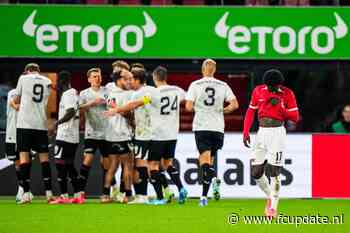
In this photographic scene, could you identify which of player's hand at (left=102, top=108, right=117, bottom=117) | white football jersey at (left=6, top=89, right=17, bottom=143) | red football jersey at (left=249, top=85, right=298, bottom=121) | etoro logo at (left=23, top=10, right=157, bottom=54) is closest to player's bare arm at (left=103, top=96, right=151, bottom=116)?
player's hand at (left=102, top=108, right=117, bottom=117)

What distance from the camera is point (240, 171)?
75.2 feet

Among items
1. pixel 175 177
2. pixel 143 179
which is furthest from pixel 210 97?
pixel 143 179

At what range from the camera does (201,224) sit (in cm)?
1556

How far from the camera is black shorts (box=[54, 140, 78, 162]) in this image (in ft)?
66.2

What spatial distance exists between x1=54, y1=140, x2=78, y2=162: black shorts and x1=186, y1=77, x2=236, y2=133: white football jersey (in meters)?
2.10

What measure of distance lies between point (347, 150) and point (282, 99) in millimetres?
6591

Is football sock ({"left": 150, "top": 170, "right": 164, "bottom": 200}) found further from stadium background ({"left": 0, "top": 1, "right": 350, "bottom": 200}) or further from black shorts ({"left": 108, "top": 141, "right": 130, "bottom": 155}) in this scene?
stadium background ({"left": 0, "top": 1, "right": 350, "bottom": 200})

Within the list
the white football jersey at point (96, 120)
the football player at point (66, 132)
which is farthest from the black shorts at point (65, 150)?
the white football jersey at point (96, 120)

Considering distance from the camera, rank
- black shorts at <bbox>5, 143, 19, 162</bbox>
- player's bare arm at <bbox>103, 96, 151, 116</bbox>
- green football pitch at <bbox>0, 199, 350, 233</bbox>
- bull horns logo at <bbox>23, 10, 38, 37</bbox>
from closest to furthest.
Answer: green football pitch at <bbox>0, 199, 350, 233</bbox> < player's bare arm at <bbox>103, 96, 151, 116</bbox> < black shorts at <bbox>5, 143, 19, 162</bbox> < bull horns logo at <bbox>23, 10, 38, 37</bbox>

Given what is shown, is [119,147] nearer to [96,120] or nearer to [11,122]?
[96,120]

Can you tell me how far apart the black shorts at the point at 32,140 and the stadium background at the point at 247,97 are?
9.29 feet

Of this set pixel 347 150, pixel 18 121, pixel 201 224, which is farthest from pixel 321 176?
pixel 201 224

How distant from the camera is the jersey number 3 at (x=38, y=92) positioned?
787 inches

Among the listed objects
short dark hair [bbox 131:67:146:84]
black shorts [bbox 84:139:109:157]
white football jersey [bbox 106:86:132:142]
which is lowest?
black shorts [bbox 84:139:109:157]
